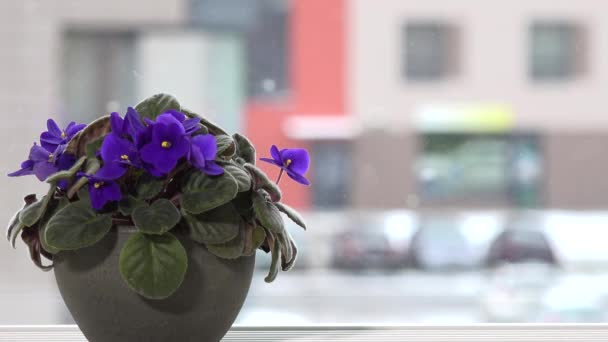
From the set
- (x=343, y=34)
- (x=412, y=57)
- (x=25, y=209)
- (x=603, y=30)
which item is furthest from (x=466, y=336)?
(x=603, y=30)

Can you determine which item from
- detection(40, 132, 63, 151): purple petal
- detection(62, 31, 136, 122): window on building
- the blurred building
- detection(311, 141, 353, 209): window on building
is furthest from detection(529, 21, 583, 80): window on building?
detection(40, 132, 63, 151): purple petal

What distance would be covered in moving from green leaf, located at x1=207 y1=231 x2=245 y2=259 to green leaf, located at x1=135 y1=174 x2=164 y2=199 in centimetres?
7

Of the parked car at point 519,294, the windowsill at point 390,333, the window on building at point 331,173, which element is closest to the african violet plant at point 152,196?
the windowsill at point 390,333

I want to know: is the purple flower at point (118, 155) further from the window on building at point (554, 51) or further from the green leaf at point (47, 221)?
the window on building at point (554, 51)

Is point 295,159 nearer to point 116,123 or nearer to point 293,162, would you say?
point 293,162

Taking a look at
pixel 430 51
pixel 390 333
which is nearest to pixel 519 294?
pixel 430 51

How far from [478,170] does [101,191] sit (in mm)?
7510

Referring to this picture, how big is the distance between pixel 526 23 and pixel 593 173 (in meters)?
1.90

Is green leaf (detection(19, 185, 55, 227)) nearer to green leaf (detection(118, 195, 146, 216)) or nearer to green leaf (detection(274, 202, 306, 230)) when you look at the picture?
green leaf (detection(118, 195, 146, 216))

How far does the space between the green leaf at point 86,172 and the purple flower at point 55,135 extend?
0.07m

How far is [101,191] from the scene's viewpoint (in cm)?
68

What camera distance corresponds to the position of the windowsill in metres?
0.95

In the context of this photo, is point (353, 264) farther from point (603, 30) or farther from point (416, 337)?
point (416, 337)

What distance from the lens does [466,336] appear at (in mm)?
960
